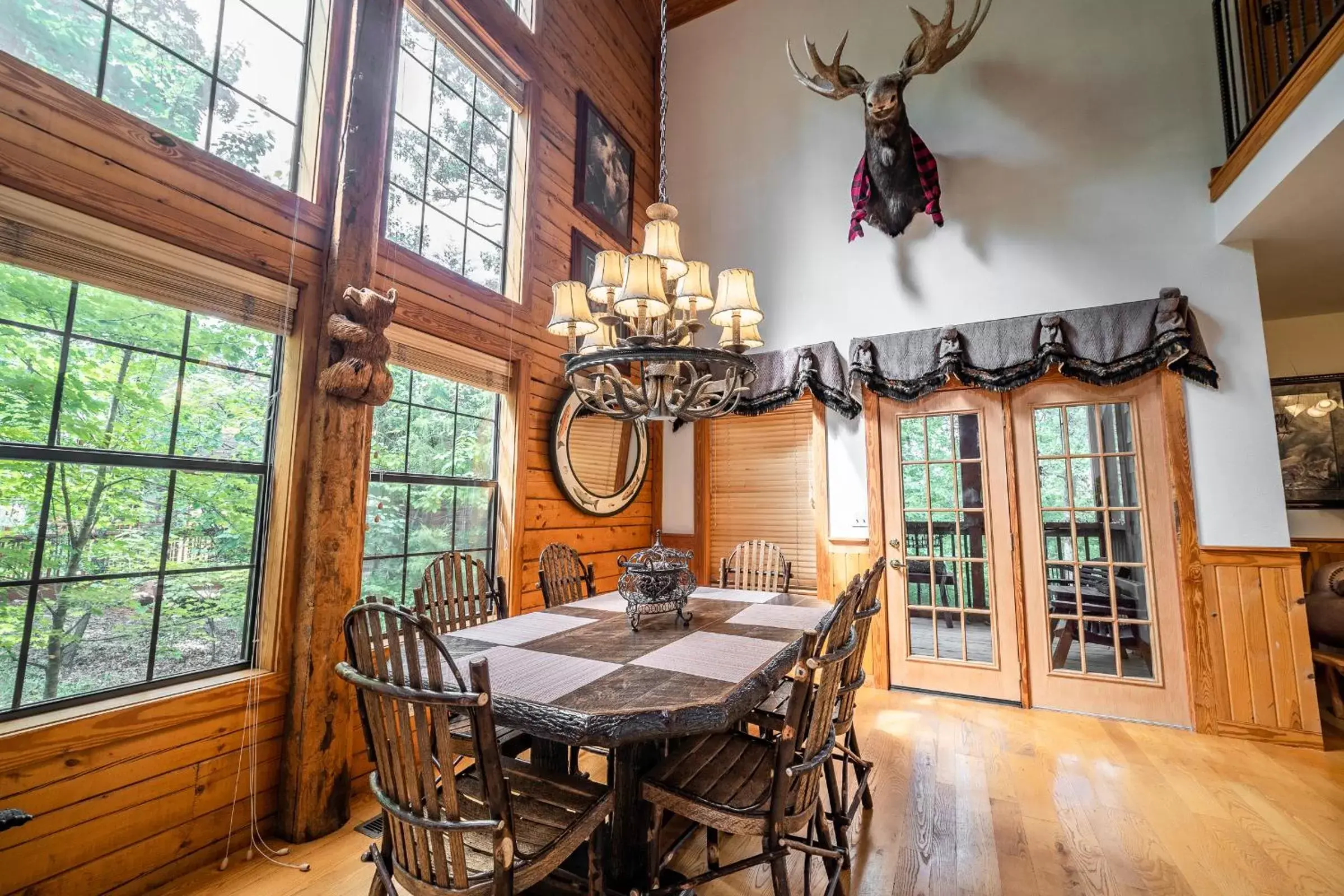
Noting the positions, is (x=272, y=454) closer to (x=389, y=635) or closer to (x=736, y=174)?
(x=389, y=635)

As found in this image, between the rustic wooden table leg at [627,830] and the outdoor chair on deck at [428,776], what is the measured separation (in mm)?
356

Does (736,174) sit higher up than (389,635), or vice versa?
(736,174)

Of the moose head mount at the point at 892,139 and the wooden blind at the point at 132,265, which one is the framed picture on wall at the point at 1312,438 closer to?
the moose head mount at the point at 892,139

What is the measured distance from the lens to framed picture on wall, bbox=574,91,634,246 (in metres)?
4.10

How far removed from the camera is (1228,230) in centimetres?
313

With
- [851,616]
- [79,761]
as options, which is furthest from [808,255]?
[79,761]

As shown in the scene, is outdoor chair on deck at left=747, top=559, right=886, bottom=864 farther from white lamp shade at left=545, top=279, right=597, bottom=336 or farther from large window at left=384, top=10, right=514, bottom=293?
large window at left=384, top=10, right=514, bottom=293

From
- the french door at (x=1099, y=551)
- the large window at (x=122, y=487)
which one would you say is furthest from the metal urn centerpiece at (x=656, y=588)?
the french door at (x=1099, y=551)

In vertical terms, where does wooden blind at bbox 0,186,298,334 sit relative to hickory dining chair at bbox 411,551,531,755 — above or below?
above

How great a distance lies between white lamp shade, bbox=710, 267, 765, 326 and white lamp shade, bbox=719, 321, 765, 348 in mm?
45

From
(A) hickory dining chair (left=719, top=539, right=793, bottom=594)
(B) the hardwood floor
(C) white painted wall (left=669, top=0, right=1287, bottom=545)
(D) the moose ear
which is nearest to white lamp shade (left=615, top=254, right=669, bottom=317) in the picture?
(A) hickory dining chair (left=719, top=539, right=793, bottom=594)

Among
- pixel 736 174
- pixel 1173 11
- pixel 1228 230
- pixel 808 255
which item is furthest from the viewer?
pixel 736 174

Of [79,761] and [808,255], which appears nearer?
[79,761]

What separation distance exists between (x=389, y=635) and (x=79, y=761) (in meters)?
1.36
